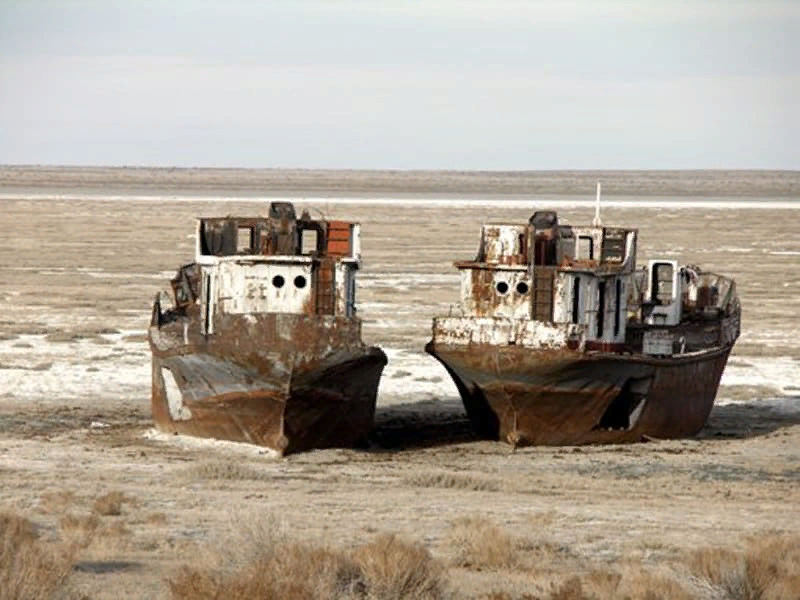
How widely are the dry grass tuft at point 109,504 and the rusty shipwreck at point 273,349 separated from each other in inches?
242

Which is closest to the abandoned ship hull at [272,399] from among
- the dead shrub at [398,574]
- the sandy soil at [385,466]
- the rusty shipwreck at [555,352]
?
the sandy soil at [385,466]

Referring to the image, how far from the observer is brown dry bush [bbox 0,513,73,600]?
614 inches

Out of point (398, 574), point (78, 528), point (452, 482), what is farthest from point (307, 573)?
point (452, 482)

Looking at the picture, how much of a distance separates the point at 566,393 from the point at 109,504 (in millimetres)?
9958

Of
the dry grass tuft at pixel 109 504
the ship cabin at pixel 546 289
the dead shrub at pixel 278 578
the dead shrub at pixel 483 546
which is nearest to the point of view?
the dead shrub at pixel 278 578

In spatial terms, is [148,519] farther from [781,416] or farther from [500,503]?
[781,416]

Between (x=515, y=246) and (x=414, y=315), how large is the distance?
17413 mm

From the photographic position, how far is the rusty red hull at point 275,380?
29.4m

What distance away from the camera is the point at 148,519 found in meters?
22.2

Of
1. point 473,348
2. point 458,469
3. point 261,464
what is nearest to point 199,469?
point 261,464

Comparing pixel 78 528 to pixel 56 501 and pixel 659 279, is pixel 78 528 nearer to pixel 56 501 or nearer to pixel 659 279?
pixel 56 501

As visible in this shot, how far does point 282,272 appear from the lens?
3069 centimetres

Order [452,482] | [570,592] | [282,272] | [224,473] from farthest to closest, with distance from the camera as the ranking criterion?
1. [282,272]
2. [224,473]
3. [452,482]
4. [570,592]

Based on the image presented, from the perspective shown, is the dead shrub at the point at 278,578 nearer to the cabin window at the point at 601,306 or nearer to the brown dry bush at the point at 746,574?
the brown dry bush at the point at 746,574
